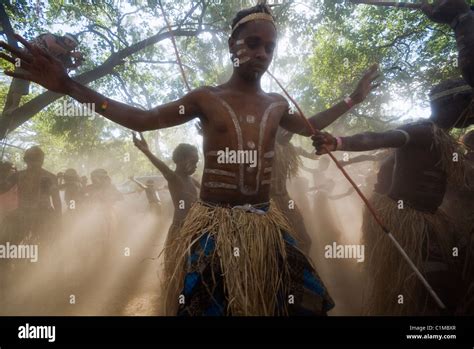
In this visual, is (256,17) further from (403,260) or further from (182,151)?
(182,151)

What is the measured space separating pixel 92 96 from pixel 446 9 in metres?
3.36

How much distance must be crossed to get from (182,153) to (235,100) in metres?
2.79

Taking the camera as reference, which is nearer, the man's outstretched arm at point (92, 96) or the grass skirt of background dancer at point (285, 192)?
the man's outstretched arm at point (92, 96)

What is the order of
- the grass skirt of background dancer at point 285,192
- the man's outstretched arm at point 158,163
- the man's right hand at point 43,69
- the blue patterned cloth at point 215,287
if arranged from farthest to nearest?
the grass skirt of background dancer at point 285,192, the man's outstretched arm at point 158,163, the blue patterned cloth at point 215,287, the man's right hand at point 43,69

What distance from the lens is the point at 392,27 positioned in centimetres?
936

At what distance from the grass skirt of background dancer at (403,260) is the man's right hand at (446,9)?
76.7 inches

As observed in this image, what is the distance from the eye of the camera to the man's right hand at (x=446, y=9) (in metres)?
2.93

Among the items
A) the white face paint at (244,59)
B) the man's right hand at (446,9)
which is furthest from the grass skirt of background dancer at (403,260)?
→ the white face paint at (244,59)

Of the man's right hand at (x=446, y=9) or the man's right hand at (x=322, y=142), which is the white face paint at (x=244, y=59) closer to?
the man's right hand at (x=322, y=142)

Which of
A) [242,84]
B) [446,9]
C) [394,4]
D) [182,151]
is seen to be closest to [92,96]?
[242,84]

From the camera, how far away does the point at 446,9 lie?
9.77 feet

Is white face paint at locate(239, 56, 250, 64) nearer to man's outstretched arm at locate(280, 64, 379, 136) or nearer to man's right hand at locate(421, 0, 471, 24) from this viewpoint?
man's outstretched arm at locate(280, 64, 379, 136)

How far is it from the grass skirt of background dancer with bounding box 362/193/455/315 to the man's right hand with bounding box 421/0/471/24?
6.39 ft

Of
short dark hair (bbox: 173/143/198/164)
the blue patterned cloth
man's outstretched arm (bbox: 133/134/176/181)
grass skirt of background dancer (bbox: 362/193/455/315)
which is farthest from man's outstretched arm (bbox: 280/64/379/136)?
short dark hair (bbox: 173/143/198/164)
